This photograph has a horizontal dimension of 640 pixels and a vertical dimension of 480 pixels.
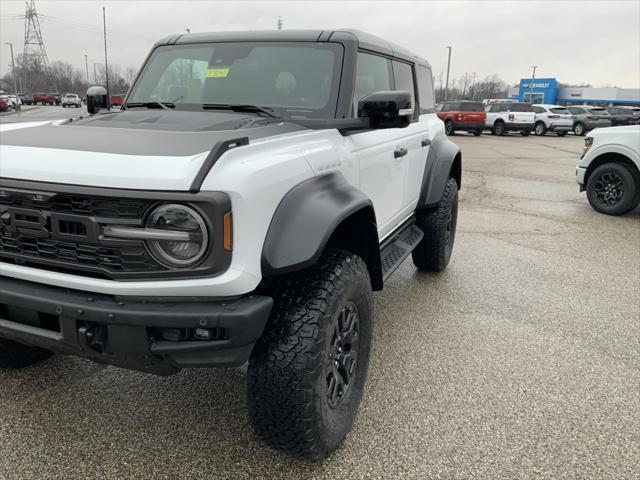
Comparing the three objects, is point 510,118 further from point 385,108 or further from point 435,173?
point 385,108

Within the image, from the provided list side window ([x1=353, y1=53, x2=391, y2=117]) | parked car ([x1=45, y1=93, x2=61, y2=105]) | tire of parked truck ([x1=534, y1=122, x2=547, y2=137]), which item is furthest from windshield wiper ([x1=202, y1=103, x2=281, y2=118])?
parked car ([x1=45, y1=93, x2=61, y2=105])

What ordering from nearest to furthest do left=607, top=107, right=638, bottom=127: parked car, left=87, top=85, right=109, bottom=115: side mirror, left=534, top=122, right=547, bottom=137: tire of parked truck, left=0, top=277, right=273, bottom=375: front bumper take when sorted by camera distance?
left=0, top=277, right=273, bottom=375: front bumper < left=87, top=85, right=109, bottom=115: side mirror < left=534, top=122, right=547, bottom=137: tire of parked truck < left=607, top=107, right=638, bottom=127: parked car

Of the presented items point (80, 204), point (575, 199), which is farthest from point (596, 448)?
point (575, 199)

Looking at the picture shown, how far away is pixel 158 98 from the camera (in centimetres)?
346

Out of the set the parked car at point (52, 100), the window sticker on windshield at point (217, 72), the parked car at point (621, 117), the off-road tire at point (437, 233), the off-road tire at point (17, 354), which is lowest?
the off-road tire at point (17, 354)

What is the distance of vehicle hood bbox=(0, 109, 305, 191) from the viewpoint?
6.18ft

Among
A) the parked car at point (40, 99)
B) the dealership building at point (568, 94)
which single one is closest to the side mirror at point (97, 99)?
the parked car at point (40, 99)

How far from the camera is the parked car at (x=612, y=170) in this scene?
8086mm

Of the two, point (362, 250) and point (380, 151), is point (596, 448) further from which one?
point (380, 151)

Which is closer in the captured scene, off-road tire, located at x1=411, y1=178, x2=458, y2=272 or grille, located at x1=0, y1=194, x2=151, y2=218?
grille, located at x1=0, y1=194, x2=151, y2=218

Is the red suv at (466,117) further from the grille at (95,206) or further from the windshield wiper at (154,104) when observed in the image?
the grille at (95,206)

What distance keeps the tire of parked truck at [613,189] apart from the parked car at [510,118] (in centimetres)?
1965

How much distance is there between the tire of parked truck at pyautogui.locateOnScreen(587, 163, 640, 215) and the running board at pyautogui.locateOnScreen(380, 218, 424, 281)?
5128mm

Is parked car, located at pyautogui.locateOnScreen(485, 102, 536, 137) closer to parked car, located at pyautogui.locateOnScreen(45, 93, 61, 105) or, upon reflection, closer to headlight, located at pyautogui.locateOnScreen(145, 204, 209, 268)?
headlight, located at pyautogui.locateOnScreen(145, 204, 209, 268)
